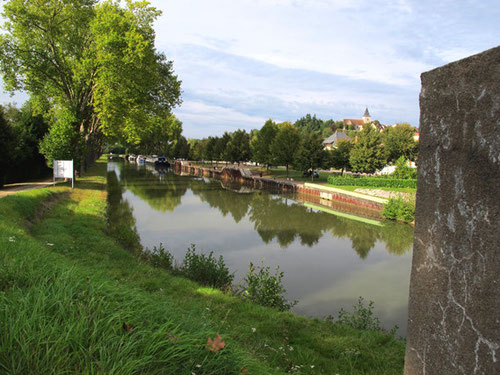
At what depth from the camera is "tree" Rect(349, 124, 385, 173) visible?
36281 millimetres

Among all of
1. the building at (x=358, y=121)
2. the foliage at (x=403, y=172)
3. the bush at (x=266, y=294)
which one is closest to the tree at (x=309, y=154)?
the foliage at (x=403, y=172)

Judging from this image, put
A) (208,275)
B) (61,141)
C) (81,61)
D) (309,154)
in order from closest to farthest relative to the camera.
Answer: (208,275) → (61,141) → (81,61) → (309,154)

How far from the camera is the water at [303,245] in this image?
1009cm

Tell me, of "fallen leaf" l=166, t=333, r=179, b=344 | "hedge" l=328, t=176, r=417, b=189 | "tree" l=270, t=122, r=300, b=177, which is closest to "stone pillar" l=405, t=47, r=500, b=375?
"fallen leaf" l=166, t=333, r=179, b=344

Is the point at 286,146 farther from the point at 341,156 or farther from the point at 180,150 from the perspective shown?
the point at 180,150

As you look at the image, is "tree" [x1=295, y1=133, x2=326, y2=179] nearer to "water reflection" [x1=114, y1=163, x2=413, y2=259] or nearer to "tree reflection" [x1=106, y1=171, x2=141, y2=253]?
"water reflection" [x1=114, y1=163, x2=413, y2=259]

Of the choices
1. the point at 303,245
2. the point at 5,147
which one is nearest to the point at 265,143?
the point at 5,147

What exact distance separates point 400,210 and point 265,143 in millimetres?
31130

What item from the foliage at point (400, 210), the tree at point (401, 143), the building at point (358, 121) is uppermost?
the building at point (358, 121)

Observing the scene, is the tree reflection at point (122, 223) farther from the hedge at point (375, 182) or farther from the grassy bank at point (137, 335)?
the hedge at point (375, 182)

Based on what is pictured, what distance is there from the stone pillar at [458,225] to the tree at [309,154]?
38900mm

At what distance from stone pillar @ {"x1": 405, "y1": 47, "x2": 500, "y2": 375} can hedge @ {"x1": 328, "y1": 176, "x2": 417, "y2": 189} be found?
3108 cm

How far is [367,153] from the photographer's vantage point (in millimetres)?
36219

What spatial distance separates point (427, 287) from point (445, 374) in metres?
0.49
